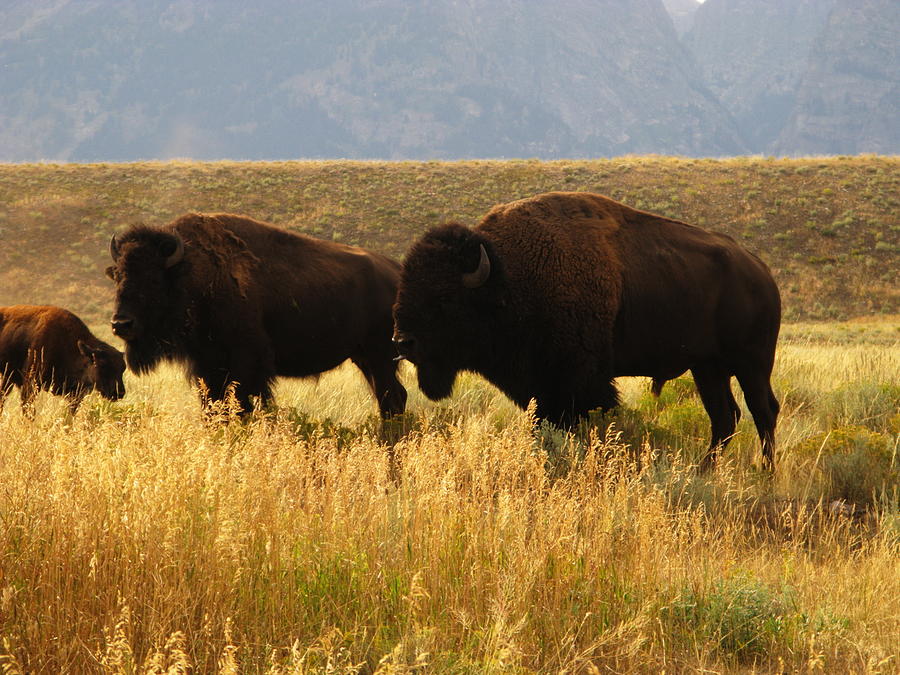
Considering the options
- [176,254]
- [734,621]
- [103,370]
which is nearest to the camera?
[734,621]

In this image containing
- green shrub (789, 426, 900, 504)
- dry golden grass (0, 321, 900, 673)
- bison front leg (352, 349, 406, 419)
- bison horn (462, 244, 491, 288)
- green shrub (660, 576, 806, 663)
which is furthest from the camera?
bison front leg (352, 349, 406, 419)

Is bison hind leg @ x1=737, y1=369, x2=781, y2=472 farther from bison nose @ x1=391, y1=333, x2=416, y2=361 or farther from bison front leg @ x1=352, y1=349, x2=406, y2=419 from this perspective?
bison front leg @ x1=352, y1=349, x2=406, y2=419

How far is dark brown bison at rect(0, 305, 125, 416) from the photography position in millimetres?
9586

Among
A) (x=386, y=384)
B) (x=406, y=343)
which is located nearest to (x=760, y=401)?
(x=406, y=343)

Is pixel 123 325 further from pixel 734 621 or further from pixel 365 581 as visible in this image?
pixel 734 621

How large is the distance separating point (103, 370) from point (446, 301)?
4.91 metres

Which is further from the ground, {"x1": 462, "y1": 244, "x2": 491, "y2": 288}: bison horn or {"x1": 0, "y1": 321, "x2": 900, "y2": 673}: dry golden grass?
{"x1": 462, "y1": 244, "x2": 491, "y2": 288}: bison horn

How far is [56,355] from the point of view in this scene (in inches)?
383

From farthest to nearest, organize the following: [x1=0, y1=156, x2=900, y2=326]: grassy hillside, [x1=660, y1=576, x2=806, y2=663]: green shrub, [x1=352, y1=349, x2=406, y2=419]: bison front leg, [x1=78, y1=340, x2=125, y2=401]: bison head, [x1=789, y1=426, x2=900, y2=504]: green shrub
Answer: [x1=0, y1=156, x2=900, y2=326]: grassy hillside < [x1=78, y1=340, x2=125, y2=401]: bison head < [x1=352, y1=349, x2=406, y2=419]: bison front leg < [x1=789, y1=426, x2=900, y2=504]: green shrub < [x1=660, y1=576, x2=806, y2=663]: green shrub

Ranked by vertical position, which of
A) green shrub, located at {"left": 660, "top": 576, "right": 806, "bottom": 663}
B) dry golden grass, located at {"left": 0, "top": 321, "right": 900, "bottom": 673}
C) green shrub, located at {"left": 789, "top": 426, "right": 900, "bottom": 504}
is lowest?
green shrub, located at {"left": 789, "top": 426, "right": 900, "bottom": 504}

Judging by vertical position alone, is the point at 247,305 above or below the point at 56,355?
above

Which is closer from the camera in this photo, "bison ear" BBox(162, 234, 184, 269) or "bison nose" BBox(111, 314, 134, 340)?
"bison nose" BBox(111, 314, 134, 340)

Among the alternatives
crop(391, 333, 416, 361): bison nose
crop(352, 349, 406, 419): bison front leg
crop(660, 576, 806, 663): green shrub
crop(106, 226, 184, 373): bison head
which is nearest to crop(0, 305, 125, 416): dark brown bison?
crop(106, 226, 184, 373): bison head

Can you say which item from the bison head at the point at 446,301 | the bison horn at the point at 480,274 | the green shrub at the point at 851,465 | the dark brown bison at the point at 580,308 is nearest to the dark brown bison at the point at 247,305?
the bison head at the point at 446,301
